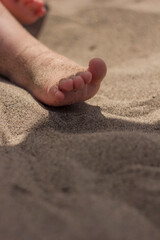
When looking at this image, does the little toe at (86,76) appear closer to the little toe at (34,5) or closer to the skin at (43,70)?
the skin at (43,70)

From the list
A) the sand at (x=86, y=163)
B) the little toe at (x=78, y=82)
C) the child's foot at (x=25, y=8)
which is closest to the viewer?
the sand at (x=86, y=163)

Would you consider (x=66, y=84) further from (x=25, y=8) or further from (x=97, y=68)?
(x=25, y=8)

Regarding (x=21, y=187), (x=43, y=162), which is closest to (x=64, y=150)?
(x=43, y=162)

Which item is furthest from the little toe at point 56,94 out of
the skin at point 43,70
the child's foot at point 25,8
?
the child's foot at point 25,8

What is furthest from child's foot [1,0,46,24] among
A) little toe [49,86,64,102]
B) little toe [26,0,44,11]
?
little toe [49,86,64,102]

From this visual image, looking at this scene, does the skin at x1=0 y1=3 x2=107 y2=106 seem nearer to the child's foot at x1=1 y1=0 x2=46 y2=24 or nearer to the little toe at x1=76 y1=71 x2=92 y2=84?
the little toe at x1=76 y1=71 x2=92 y2=84

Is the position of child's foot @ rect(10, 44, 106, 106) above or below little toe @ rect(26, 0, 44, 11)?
below

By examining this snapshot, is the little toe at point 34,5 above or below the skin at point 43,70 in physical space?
above

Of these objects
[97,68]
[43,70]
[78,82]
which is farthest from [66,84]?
[43,70]

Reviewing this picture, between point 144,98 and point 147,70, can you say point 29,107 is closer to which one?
point 144,98
